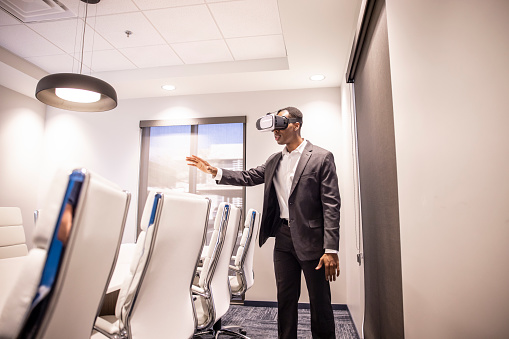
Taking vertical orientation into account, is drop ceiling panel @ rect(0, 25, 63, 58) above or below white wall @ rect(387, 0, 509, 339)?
above

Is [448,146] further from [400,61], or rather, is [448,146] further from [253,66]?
[253,66]

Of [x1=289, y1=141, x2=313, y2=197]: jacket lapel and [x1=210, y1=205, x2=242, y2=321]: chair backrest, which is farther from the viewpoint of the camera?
[x1=289, y1=141, x2=313, y2=197]: jacket lapel

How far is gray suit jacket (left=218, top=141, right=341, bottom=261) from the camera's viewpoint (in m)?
2.01

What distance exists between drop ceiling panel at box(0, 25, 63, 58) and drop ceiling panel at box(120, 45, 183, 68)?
800 millimetres

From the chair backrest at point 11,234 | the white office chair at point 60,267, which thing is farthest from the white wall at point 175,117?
the white office chair at point 60,267

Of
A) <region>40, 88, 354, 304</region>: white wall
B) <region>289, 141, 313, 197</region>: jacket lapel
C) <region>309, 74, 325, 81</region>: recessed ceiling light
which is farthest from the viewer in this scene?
<region>40, 88, 354, 304</region>: white wall

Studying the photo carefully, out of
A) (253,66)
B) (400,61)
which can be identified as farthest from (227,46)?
(400,61)

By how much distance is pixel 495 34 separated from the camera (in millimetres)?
889

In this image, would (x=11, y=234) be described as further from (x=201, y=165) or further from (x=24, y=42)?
(x=24, y=42)

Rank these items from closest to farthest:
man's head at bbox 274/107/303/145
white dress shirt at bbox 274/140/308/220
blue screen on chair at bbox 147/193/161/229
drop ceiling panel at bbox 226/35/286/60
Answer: blue screen on chair at bbox 147/193/161/229
white dress shirt at bbox 274/140/308/220
man's head at bbox 274/107/303/145
drop ceiling panel at bbox 226/35/286/60

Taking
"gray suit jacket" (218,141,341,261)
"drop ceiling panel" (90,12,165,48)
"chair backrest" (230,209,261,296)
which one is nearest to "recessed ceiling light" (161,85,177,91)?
"drop ceiling panel" (90,12,165,48)

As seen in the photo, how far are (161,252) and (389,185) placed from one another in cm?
110

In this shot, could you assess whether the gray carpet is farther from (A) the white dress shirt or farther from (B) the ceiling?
(B) the ceiling

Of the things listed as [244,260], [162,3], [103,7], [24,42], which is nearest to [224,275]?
[244,260]
